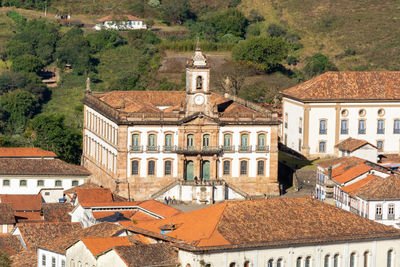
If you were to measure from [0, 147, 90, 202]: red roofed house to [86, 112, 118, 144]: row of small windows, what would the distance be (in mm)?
3748

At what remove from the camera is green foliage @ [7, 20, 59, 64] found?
17412cm

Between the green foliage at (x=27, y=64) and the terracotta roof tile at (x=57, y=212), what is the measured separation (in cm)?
6943

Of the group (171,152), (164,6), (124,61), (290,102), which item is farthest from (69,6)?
(171,152)

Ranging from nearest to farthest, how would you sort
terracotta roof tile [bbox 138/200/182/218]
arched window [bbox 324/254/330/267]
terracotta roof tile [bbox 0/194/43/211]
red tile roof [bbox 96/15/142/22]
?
arched window [bbox 324/254/330/267], terracotta roof tile [bbox 138/200/182/218], terracotta roof tile [bbox 0/194/43/211], red tile roof [bbox 96/15/142/22]

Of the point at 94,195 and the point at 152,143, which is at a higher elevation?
the point at 152,143

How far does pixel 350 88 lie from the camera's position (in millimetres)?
118875

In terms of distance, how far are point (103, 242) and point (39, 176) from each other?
1558 inches

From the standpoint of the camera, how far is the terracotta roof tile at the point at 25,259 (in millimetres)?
79125

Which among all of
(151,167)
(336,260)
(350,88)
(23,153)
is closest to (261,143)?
(151,167)

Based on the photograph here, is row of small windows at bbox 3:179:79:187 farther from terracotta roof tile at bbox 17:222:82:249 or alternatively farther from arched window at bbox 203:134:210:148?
terracotta roof tile at bbox 17:222:82:249

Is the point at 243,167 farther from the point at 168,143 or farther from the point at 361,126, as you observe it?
the point at 361,126

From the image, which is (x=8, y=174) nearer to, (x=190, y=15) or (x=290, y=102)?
(x=290, y=102)

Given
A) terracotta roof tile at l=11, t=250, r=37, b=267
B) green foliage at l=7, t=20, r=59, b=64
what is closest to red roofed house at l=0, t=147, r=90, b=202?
terracotta roof tile at l=11, t=250, r=37, b=267

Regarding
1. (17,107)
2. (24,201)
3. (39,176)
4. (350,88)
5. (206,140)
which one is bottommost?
(24,201)
